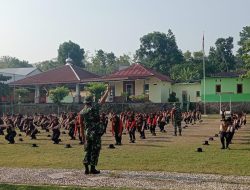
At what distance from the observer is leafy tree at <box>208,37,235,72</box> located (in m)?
80.6

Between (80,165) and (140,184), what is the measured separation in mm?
3886

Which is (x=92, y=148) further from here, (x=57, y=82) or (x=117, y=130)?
(x=57, y=82)

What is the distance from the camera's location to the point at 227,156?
16.0m

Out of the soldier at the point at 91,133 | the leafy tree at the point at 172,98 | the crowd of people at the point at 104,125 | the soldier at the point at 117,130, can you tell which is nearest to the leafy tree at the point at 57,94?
the leafy tree at the point at 172,98

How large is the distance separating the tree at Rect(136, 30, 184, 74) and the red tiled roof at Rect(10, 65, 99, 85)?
2129cm

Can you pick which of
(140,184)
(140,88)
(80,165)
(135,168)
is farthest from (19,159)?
(140,88)

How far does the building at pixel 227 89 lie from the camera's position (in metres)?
57.2

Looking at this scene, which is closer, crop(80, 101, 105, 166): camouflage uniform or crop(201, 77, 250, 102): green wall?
crop(80, 101, 105, 166): camouflage uniform

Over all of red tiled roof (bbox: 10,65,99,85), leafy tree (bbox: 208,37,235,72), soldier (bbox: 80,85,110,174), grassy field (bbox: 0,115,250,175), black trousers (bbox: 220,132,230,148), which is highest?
leafy tree (bbox: 208,37,235,72)

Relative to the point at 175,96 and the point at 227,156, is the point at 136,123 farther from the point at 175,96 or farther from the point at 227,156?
the point at 175,96

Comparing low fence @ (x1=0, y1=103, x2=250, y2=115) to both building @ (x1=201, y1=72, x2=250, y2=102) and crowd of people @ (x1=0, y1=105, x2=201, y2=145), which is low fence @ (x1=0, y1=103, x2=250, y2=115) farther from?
crowd of people @ (x1=0, y1=105, x2=201, y2=145)

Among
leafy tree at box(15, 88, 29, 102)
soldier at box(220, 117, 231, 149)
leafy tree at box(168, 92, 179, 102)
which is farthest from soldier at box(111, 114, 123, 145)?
leafy tree at box(15, 88, 29, 102)

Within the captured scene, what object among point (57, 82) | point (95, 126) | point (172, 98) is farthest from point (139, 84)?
point (95, 126)

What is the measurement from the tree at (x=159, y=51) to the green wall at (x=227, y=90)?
906 inches
